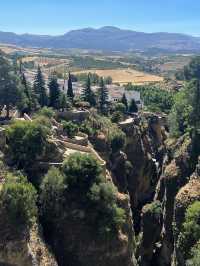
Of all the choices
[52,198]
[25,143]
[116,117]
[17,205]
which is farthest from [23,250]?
[116,117]

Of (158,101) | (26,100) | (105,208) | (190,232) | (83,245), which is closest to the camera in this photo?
(83,245)

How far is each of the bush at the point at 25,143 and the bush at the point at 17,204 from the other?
27.5 ft

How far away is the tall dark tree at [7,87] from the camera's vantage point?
3209 inches

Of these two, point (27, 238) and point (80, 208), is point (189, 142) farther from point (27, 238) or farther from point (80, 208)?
point (27, 238)

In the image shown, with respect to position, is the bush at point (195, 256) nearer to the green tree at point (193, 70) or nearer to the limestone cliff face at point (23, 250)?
the limestone cliff face at point (23, 250)

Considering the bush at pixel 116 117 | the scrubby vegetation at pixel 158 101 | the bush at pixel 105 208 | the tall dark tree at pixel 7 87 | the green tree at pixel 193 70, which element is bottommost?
the green tree at pixel 193 70

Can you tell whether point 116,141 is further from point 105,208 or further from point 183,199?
point 105,208

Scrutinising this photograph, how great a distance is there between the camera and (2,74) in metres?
82.6

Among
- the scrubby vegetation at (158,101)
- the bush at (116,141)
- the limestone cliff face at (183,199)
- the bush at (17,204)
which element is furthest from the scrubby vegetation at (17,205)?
the scrubby vegetation at (158,101)

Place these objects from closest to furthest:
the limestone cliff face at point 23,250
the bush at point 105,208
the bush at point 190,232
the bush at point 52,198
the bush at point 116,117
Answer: the limestone cliff face at point 23,250
the bush at point 52,198
the bush at point 105,208
the bush at point 190,232
the bush at point 116,117

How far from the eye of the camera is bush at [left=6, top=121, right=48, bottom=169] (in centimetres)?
6081

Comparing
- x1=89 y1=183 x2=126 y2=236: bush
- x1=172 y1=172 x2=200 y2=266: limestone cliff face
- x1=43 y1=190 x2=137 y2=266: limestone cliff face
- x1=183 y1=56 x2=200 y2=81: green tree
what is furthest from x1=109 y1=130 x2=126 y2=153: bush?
x1=183 y1=56 x2=200 y2=81: green tree

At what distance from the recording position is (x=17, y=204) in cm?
5119

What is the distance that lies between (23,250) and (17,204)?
15.0 feet
